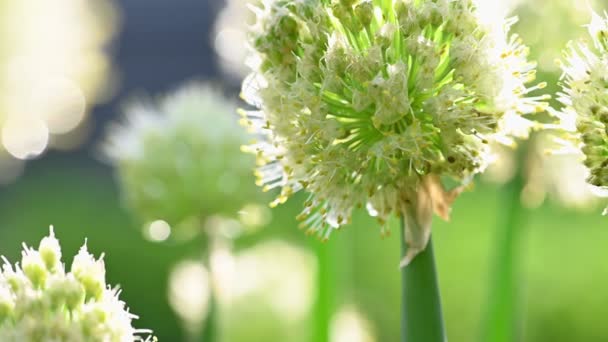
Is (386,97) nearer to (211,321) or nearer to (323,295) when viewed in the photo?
(323,295)

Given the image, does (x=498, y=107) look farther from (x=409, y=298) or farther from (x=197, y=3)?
→ (x=197, y=3)

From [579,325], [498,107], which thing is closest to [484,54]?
[498,107]

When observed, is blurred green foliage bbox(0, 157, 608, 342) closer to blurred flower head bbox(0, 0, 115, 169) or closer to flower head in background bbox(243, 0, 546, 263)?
blurred flower head bbox(0, 0, 115, 169)

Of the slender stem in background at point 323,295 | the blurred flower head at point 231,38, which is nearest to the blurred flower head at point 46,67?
the blurred flower head at point 231,38

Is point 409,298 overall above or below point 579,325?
below

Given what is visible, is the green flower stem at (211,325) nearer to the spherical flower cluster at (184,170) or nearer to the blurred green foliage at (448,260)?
the spherical flower cluster at (184,170)

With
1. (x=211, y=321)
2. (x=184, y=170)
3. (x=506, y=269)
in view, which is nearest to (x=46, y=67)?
(x=184, y=170)
